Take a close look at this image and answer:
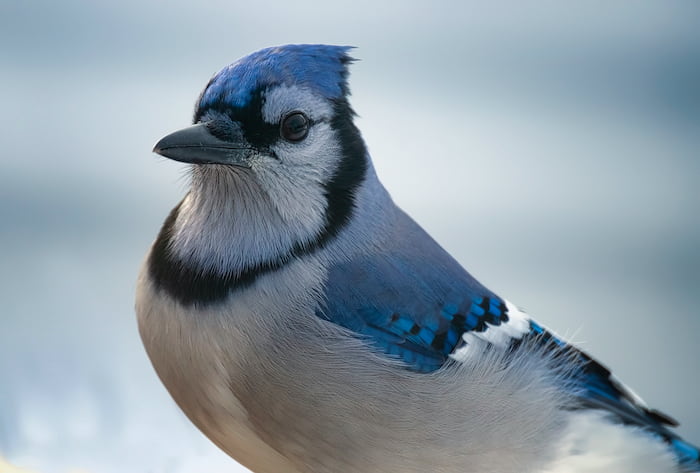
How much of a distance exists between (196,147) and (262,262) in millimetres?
153

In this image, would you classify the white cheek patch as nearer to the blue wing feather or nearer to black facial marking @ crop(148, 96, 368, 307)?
black facial marking @ crop(148, 96, 368, 307)

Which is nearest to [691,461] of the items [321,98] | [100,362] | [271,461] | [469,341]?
[469,341]

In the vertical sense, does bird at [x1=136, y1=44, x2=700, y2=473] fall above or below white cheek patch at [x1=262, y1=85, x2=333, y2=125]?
below

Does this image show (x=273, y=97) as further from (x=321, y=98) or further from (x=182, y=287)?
(x=182, y=287)

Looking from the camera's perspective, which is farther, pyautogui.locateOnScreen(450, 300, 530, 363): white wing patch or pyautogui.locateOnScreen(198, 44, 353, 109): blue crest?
pyautogui.locateOnScreen(450, 300, 530, 363): white wing patch

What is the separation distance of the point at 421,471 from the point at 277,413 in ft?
0.57

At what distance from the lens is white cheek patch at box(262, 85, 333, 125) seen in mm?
1152

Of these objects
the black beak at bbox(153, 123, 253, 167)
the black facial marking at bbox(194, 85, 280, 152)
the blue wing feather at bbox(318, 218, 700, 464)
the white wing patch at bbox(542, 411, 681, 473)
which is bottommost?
the white wing patch at bbox(542, 411, 681, 473)

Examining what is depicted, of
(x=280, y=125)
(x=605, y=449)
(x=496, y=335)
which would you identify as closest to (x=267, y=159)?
(x=280, y=125)

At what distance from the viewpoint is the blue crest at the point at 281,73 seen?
1.14m

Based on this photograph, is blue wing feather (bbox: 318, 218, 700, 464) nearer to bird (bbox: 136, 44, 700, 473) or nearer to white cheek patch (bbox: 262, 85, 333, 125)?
bird (bbox: 136, 44, 700, 473)

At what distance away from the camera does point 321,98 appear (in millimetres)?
1203

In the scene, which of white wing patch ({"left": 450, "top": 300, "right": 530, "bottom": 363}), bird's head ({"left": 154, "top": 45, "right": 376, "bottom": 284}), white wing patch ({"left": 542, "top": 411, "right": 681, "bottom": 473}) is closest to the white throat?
bird's head ({"left": 154, "top": 45, "right": 376, "bottom": 284})

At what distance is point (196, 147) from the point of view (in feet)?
3.73
